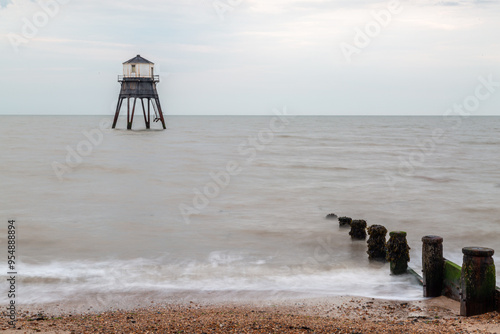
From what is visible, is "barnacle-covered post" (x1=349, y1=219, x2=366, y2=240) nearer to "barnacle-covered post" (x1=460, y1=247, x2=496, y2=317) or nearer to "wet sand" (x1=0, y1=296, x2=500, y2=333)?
"wet sand" (x1=0, y1=296, x2=500, y2=333)

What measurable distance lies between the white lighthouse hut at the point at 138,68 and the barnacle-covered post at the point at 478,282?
4339 cm

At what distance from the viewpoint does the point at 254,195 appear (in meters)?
18.8

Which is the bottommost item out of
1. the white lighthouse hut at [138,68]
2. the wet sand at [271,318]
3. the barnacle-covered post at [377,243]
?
the wet sand at [271,318]

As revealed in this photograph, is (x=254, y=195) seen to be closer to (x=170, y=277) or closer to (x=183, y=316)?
(x=170, y=277)

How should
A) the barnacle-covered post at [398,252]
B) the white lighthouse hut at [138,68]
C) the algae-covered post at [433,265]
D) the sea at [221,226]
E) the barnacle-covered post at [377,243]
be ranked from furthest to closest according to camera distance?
the white lighthouse hut at [138,68]
the barnacle-covered post at [377,243]
the sea at [221,226]
the barnacle-covered post at [398,252]
the algae-covered post at [433,265]

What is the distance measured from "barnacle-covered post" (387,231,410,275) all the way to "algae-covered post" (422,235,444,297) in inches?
48.9

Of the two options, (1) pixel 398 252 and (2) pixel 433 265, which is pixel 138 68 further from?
(2) pixel 433 265

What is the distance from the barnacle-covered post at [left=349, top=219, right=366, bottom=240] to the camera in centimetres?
1149

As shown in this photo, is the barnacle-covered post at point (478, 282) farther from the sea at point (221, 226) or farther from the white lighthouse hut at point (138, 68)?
the white lighthouse hut at point (138, 68)

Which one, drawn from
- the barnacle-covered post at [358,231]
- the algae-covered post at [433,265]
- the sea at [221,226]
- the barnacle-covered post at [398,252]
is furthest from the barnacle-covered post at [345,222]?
the algae-covered post at [433,265]

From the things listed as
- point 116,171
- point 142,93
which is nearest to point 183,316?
point 116,171

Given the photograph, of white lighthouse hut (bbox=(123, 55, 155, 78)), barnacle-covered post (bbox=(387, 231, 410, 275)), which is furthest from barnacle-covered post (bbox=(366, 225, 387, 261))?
white lighthouse hut (bbox=(123, 55, 155, 78))

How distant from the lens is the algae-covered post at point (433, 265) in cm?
698

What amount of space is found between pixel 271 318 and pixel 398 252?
329cm
